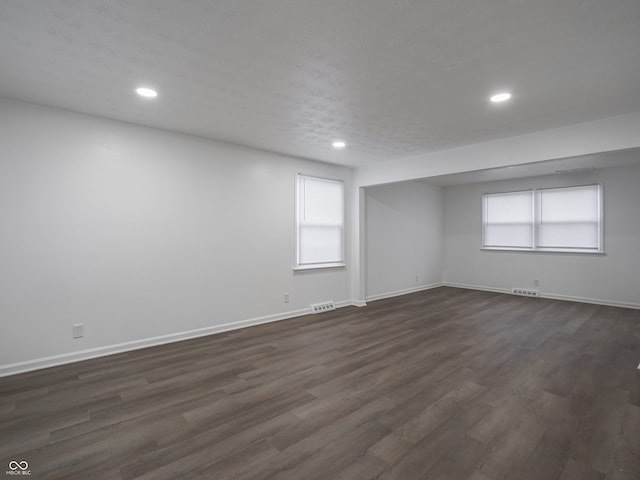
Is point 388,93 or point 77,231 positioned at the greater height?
point 388,93

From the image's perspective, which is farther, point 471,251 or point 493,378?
point 471,251

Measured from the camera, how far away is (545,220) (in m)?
6.60

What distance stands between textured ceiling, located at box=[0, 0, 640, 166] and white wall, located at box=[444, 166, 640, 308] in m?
3.59

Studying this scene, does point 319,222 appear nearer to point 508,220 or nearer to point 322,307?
point 322,307

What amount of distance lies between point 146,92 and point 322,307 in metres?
3.96

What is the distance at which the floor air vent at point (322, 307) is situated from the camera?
17.4 ft

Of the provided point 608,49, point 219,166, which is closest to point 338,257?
point 219,166

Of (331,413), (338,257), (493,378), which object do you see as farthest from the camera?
(338,257)

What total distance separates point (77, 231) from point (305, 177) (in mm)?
3166

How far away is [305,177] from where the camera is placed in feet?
17.1

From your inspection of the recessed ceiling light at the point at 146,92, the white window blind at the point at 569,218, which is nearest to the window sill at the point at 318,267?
the recessed ceiling light at the point at 146,92

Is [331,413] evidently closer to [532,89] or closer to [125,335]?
[125,335]

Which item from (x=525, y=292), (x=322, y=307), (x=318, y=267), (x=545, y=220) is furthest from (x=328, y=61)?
(x=525, y=292)

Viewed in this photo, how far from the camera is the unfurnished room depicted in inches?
73.3
